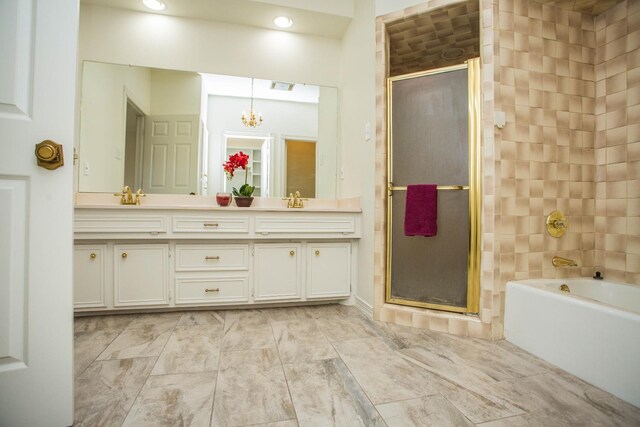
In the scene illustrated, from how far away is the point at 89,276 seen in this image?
201 centimetres

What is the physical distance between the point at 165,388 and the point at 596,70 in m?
3.16

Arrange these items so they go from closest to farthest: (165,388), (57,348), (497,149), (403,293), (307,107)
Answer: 1. (57,348)
2. (165,388)
3. (497,149)
4. (403,293)
5. (307,107)

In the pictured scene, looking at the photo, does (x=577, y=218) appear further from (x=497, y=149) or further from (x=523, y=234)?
(x=497, y=149)

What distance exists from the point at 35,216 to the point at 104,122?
6.09ft

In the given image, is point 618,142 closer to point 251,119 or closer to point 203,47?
point 251,119

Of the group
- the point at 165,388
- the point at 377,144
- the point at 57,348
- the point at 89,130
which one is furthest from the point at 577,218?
the point at 89,130

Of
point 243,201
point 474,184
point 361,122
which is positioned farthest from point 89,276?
point 474,184

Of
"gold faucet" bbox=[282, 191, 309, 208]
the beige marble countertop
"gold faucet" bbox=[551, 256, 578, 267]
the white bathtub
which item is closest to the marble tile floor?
the white bathtub

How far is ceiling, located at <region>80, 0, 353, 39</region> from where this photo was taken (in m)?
2.34

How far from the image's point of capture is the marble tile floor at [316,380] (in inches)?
41.5

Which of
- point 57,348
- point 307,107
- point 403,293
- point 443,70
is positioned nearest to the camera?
point 57,348

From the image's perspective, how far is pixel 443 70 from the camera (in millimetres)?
1909

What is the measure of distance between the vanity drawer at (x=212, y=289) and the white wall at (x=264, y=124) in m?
0.78

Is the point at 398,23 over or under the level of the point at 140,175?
over
